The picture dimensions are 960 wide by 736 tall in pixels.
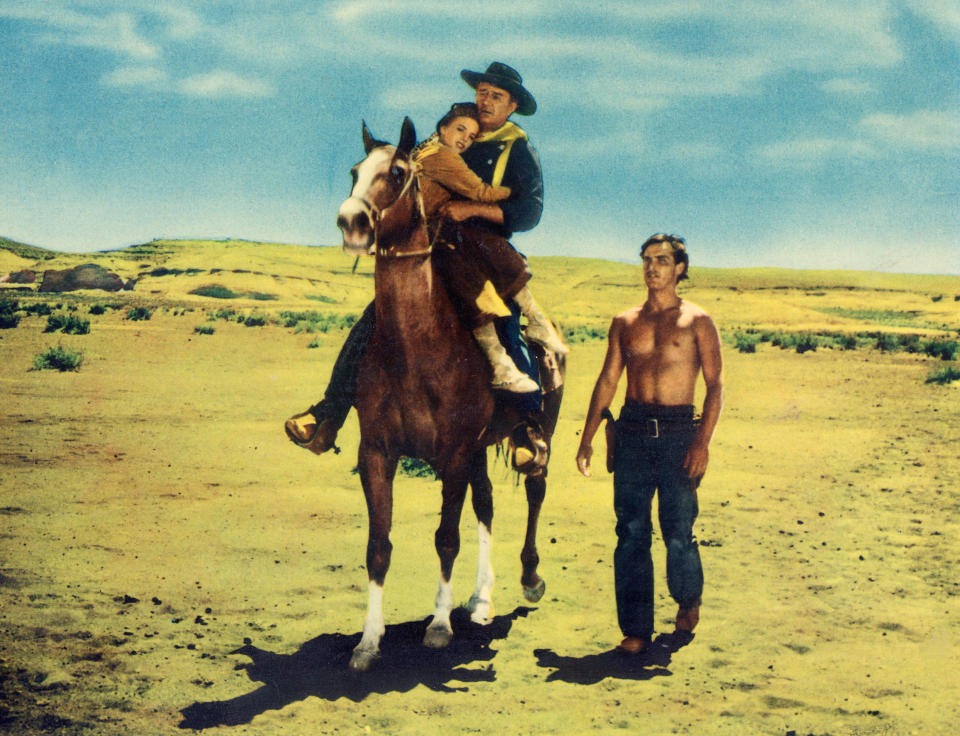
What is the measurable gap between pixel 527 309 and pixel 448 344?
44.6 inches

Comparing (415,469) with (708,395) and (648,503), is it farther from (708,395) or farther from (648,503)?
(708,395)

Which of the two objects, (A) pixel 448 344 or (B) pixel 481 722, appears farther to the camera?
(A) pixel 448 344

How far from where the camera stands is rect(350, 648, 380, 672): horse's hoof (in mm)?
5367

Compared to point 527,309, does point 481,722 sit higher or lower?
lower

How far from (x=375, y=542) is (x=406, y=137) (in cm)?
253

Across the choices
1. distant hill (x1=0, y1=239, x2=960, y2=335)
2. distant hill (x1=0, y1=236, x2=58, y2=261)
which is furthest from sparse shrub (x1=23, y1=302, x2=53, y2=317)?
distant hill (x1=0, y1=236, x2=58, y2=261)

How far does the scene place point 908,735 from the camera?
4910mm

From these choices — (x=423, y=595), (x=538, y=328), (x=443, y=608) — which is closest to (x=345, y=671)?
(x=443, y=608)

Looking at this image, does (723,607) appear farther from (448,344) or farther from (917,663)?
(448,344)

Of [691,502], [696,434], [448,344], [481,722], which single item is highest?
[448,344]

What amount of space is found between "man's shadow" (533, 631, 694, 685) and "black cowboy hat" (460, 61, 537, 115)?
375 cm

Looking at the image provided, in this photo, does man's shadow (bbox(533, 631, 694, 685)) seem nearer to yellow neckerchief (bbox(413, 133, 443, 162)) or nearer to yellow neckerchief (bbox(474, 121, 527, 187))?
yellow neckerchief (bbox(474, 121, 527, 187))

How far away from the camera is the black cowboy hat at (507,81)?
18.9 feet

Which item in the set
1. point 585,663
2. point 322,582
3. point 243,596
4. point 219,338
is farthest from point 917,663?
point 219,338
